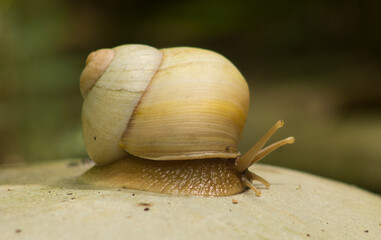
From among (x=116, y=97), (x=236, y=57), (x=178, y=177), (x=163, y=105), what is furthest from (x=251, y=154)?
(x=236, y=57)

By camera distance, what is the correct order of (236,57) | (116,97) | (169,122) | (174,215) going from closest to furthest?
(174,215) < (169,122) < (116,97) < (236,57)

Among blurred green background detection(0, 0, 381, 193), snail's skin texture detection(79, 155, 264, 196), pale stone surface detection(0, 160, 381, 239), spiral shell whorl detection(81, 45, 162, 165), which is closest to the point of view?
pale stone surface detection(0, 160, 381, 239)

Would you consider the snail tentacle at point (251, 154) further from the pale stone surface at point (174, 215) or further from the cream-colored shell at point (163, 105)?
the pale stone surface at point (174, 215)

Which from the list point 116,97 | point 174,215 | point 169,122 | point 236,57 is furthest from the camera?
point 236,57

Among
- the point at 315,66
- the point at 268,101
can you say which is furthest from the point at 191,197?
the point at 315,66

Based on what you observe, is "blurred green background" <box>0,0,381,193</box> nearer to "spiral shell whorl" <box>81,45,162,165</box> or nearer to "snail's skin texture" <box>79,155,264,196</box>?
"snail's skin texture" <box>79,155,264,196</box>

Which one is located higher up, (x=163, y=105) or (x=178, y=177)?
(x=163, y=105)

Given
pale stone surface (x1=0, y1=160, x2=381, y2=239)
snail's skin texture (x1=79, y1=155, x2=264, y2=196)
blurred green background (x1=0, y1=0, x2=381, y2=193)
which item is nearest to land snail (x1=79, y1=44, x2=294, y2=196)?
snail's skin texture (x1=79, y1=155, x2=264, y2=196)

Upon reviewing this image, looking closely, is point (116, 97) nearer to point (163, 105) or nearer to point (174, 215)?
point (163, 105)
